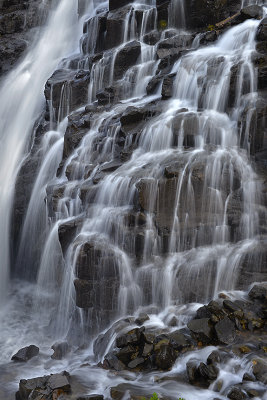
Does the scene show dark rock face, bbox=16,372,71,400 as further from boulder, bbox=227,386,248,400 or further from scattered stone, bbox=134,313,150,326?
boulder, bbox=227,386,248,400

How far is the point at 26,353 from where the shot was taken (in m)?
10.2

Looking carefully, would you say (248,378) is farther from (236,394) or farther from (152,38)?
(152,38)

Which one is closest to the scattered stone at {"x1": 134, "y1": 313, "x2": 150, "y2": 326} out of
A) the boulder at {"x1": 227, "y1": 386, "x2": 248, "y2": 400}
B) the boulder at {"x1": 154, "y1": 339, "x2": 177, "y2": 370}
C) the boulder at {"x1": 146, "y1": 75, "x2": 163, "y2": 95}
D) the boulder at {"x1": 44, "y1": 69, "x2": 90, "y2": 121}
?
the boulder at {"x1": 154, "y1": 339, "x2": 177, "y2": 370}

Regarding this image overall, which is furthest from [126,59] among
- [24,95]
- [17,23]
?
[17,23]

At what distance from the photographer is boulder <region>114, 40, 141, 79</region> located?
18.0 meters

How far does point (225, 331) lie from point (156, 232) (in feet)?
10.3

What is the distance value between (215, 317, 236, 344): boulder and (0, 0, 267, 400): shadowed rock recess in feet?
0.07

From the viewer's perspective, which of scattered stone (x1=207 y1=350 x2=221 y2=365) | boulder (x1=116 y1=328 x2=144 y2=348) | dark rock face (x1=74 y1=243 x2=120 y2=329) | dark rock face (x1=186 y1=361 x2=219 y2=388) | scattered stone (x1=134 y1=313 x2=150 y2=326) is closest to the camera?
dark rock face (x1=186 y1=361 x2=219 y2=388)

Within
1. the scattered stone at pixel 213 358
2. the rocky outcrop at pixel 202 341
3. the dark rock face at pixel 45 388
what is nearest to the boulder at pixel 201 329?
the rocky outcrop at pixel 202 341

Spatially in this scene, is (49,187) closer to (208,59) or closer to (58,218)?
(58,218)

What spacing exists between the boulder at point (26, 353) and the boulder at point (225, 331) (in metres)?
4.57

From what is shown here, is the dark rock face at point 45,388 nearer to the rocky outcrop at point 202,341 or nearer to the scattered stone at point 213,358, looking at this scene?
the rocky outcrop at point 202,341

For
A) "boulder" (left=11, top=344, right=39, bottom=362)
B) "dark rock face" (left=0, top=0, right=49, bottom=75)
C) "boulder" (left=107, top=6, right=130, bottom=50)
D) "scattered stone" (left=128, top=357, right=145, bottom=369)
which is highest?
"dark rock face" (left=0, top=0, right=49, bottom=75)

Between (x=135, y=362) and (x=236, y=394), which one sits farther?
(x=135, y=362)
